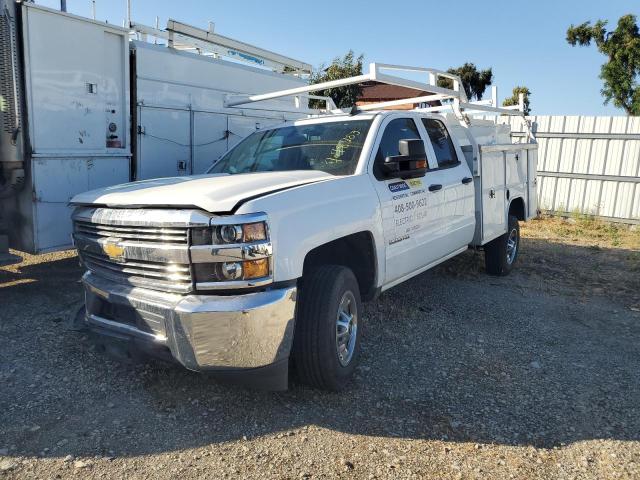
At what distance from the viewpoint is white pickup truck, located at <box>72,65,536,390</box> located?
3.09 metres

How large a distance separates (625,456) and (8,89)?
5.52 m

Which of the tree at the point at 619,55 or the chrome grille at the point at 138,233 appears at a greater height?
the tree at the point at 619,55

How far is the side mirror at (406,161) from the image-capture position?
4.25 meters

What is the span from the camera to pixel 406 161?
434 cm

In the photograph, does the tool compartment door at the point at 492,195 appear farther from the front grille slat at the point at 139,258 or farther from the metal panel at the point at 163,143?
the front grille slat at the point at 139,258

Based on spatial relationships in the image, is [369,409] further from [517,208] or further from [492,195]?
[517,208]

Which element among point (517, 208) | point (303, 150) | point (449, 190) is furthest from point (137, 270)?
point (517, 208)

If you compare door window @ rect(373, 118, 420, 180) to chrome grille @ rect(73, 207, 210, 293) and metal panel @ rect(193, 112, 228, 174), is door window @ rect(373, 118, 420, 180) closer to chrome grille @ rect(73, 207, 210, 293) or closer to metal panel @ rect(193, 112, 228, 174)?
chrome grille @ rect(73, 207, 210, 293)

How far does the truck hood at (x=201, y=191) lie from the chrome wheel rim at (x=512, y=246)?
4169 millimetres

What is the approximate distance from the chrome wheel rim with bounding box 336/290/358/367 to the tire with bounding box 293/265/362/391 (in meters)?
0.07

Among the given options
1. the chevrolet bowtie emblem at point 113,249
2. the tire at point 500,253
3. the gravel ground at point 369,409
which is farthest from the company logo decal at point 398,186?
the tire at point 500,253

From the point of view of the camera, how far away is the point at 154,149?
252 inches

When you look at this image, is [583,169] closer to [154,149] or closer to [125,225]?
[154,149]

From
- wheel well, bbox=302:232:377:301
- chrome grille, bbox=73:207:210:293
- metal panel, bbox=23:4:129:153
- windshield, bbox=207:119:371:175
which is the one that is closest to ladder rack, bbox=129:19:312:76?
metal panel, bbox=23:4:129:153
